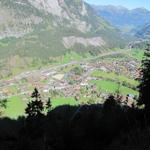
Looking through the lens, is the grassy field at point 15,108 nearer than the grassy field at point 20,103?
Yes

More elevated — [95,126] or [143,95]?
[143,95]

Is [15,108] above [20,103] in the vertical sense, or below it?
below

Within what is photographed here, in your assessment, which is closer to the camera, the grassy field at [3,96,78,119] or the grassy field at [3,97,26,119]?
the grassy field at [3,97,26,119]

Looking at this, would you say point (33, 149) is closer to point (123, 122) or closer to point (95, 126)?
point (95, 126)

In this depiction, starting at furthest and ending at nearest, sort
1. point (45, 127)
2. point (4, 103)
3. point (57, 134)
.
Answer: point (45, 127), point (57, 134), point (4, 103)

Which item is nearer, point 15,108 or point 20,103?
point 15,108

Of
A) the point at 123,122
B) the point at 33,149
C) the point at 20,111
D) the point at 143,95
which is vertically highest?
the point at 20,111

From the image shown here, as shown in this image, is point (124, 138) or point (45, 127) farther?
point (45, 127)

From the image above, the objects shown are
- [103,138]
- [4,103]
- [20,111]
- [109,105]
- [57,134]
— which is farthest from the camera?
[20,111]

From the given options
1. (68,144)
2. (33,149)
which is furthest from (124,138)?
(68,144)

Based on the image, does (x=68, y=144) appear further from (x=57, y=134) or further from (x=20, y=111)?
(x=20, y=111)
